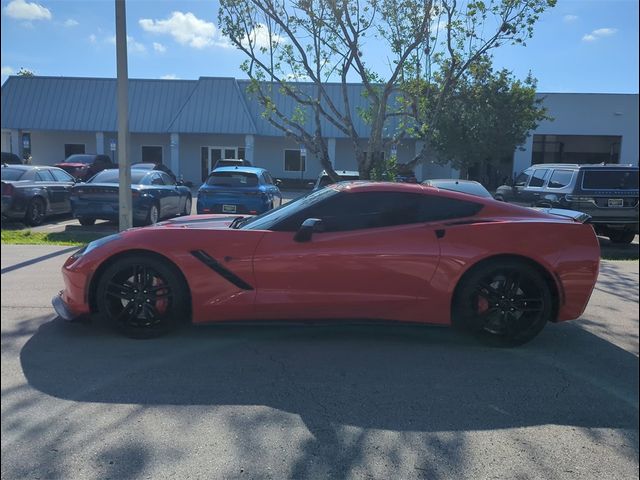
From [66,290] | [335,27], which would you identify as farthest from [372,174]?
[66,290]

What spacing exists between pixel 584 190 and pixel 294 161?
3987 mm

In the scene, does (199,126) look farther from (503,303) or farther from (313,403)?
(503,303)

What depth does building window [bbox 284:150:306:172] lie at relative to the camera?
6.98 metres

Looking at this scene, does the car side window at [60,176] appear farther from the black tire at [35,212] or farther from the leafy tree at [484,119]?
the leafy tree at [484,119]

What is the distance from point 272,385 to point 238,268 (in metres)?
1.08

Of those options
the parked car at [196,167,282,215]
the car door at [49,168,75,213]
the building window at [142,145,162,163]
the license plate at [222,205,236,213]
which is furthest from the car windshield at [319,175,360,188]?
the car door at [49,168,75,213]

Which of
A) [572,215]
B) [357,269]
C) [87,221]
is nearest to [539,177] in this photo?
[572,215]

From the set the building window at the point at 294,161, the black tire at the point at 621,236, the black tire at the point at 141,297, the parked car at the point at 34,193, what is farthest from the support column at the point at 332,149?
the black tire at the point at 621,236

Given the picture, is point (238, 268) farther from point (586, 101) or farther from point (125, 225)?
point (586, 101)

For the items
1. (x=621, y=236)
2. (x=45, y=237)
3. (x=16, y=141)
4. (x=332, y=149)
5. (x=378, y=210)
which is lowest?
(x=45, y=237)

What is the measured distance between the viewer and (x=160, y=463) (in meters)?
2.66

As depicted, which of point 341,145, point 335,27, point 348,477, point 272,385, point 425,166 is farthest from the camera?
point 341,145

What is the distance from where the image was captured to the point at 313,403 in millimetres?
3387

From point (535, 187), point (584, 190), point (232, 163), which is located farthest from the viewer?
point (584, 190)
